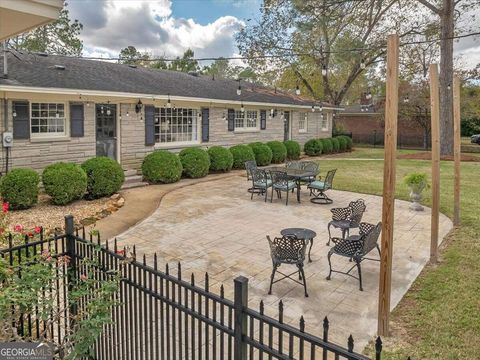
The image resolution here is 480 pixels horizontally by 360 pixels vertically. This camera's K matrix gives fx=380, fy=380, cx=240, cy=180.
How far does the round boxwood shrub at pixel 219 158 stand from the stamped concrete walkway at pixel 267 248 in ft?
10.9

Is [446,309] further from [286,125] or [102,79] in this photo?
[286,125]

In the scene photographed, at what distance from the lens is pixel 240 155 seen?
1609 centimetres

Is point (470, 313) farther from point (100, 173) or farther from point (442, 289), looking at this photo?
point (100, 173)

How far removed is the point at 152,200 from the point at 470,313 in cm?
771

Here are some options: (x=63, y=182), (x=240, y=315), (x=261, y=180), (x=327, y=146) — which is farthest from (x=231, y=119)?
(x=240, y=315)

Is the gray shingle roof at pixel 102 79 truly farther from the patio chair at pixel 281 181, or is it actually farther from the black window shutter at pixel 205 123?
the patio chair at pixel 281 181

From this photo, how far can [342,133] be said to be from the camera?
2925 cm

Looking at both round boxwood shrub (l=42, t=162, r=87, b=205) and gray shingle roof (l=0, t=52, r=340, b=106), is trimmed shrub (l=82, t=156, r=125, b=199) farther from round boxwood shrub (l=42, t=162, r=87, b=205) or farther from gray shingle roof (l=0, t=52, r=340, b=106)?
gray shingle roof (l=0, t=52, r=340, b=106)

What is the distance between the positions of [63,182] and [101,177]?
1117mm

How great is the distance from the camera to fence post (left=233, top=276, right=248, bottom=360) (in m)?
2.43

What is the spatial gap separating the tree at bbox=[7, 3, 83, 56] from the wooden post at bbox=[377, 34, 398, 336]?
30662 millimetres

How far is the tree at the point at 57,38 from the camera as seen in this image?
1131 inches

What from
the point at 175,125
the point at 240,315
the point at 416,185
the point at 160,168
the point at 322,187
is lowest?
the point at 240,315

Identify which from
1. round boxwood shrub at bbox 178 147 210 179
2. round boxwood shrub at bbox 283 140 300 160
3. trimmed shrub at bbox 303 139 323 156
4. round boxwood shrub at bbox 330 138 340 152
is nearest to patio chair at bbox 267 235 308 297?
round boxwood shrub at bbox 178 147 210 179
